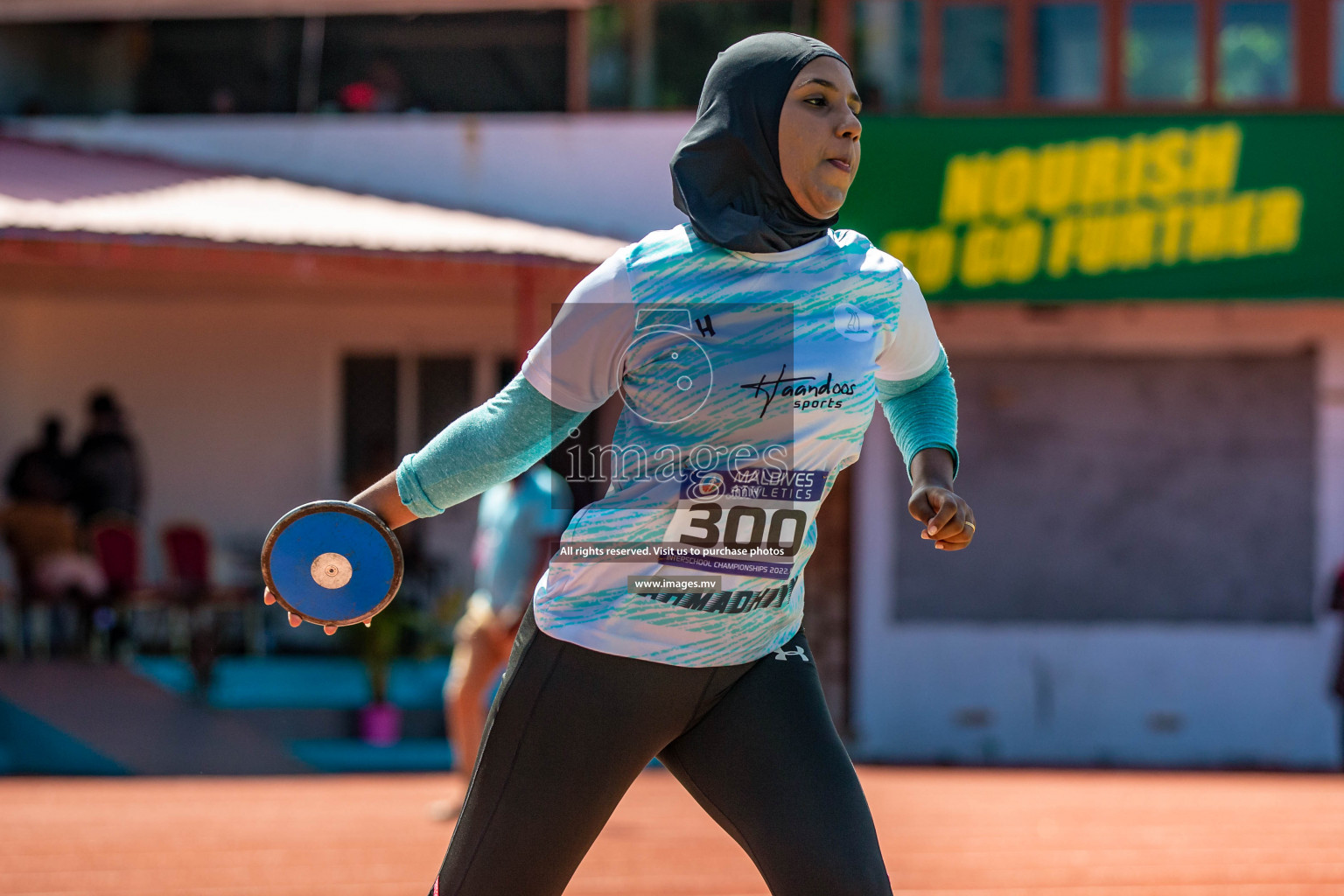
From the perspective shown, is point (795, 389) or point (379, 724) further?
point (379, 724)

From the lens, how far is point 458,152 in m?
10.4

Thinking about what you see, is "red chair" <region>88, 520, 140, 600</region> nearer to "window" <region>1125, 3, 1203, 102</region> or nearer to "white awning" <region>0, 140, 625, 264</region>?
"white awning" <region>0, 140, 625, 264</region>

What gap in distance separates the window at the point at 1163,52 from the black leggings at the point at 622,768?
8.69m

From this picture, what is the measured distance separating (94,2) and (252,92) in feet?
4.43

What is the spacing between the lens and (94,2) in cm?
1073

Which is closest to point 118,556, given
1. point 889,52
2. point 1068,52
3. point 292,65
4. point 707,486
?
point 292,65

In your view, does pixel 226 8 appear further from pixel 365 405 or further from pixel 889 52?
pixel 889 52

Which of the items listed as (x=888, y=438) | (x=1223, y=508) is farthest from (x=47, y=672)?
(x=1223, y=508)

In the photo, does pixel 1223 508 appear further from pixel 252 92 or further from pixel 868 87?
pixel 252 92

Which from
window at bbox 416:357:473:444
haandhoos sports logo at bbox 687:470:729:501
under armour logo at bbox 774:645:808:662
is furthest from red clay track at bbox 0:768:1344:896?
window at bbox 416:357:473:444

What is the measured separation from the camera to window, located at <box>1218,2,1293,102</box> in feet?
31.9

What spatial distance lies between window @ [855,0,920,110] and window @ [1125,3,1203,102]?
1442 mm

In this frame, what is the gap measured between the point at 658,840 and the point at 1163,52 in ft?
22.2

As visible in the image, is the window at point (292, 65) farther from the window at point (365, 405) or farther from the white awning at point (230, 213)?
the window at point (365, 405)
